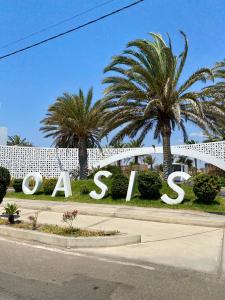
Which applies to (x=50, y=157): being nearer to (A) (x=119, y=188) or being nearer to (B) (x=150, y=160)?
(A) (x=119, y=188)

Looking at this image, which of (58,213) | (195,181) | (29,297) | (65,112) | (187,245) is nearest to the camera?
(29,297)

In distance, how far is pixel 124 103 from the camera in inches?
835

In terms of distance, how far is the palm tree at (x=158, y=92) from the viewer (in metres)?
19.8

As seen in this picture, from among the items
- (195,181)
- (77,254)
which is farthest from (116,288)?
(195,181)

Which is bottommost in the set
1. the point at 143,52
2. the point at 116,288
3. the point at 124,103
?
the point at 116,288

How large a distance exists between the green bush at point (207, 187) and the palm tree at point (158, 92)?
4083 millimetres

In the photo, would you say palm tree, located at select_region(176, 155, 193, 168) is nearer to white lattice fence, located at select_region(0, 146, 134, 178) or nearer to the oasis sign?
white lattice fence, located at select_region(0, 146, 134, 178)

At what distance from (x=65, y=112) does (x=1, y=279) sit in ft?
90.8

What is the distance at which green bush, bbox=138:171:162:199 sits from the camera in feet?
57.1

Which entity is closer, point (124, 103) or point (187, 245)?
point (187, 245)

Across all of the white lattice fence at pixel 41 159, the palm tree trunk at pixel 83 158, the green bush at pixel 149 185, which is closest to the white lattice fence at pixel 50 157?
the white lattice fence at pixel 41 159

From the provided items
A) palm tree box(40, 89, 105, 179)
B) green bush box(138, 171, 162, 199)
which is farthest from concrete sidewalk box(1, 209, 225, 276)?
palm tree box(40, 89, 105, 179)

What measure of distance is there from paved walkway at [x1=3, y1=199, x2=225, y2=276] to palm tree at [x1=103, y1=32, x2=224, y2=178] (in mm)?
7131

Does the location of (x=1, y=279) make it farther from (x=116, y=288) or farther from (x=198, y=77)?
(x=198, y=77)
